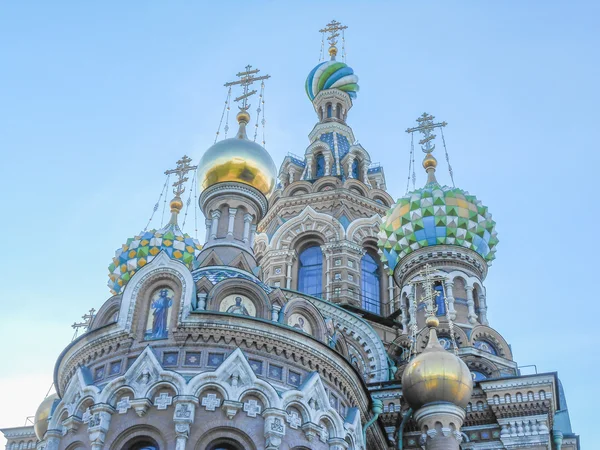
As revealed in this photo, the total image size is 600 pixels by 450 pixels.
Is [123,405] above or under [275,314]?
under

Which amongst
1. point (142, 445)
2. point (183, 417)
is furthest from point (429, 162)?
point (142, 445)

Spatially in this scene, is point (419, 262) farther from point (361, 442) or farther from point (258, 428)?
point (258, 428)

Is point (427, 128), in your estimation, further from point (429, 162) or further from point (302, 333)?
point (302, 333)

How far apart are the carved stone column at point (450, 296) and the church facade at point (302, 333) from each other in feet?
0.09

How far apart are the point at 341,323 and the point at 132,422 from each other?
6.32 metres

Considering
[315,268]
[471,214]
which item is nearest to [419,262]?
[471,214]

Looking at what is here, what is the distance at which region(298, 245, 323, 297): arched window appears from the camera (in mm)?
17464

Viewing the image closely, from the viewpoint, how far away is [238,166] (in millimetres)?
12875

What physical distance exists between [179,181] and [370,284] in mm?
4577


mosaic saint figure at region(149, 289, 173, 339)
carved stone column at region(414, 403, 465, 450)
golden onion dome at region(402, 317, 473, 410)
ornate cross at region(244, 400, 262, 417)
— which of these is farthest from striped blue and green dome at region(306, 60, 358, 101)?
ornate cross at region(244, 400, 262, 417)

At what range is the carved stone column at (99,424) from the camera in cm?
895

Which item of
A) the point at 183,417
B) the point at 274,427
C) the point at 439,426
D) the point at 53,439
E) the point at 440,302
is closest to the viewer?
the point at 183,417

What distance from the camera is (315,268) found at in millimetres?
17750

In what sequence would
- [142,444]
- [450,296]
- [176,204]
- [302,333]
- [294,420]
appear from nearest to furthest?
[142,444] < [294,420] < [302,333] < [450,296] < [176,204]
